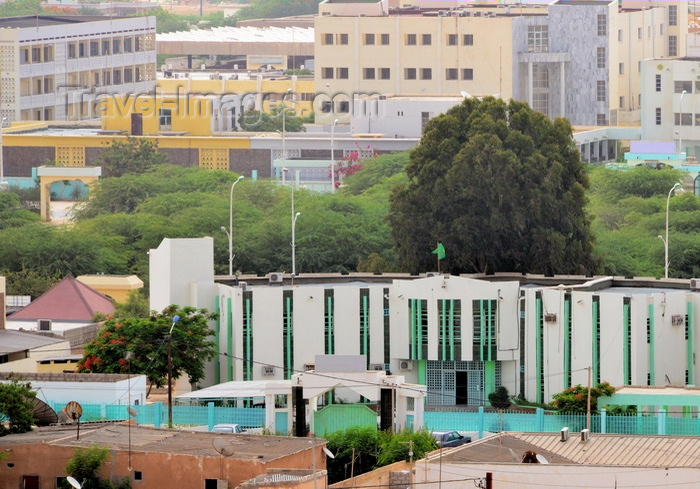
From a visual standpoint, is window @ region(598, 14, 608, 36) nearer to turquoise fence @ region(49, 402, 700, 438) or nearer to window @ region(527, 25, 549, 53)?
window @ region(527, 25, 549, 53)

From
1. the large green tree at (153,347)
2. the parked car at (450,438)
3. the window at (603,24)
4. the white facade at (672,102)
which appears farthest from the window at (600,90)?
the parked car at (450,438)

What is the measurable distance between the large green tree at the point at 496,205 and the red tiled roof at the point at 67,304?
9311 mm

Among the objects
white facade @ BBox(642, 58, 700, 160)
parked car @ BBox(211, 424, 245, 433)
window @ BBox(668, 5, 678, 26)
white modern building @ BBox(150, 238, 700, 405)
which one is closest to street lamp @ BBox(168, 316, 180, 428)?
parked car @ BBox(211, 424, 245, 433)

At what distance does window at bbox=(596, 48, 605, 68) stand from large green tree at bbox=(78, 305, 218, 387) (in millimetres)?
89673

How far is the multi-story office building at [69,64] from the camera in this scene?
15138 centimetres

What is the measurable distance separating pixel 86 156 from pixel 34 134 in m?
4.08

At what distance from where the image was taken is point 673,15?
164875mm

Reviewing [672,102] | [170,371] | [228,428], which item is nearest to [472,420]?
[228,428]

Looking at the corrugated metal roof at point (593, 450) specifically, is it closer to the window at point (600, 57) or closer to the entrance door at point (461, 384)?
the entrance door at point (461, 384)

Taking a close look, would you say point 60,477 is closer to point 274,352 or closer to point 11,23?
point 274,352

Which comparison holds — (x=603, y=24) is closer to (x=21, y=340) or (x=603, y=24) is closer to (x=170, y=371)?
(x=21, y=340)

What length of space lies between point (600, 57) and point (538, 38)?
14.0ft

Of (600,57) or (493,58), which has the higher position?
(600,57)

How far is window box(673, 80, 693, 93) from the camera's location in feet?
423
